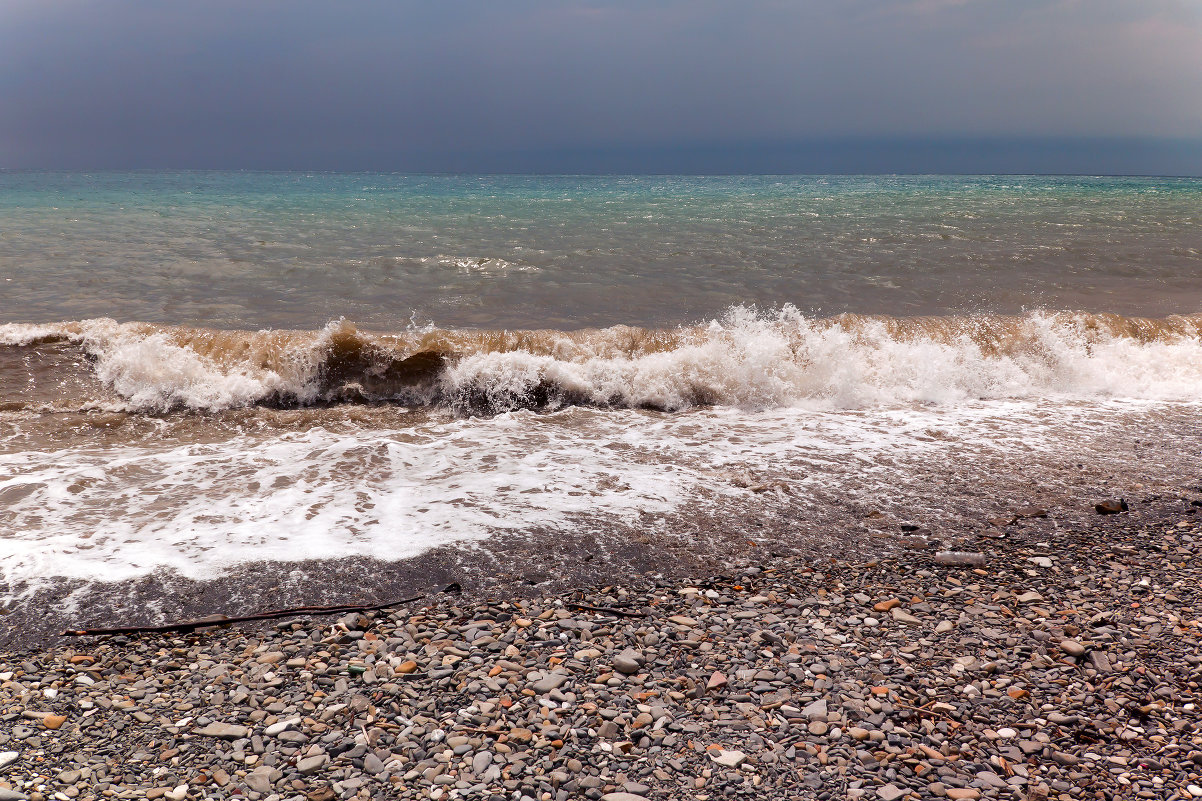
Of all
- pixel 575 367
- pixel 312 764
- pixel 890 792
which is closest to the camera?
pixel 890 792

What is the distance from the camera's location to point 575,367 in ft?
28.1

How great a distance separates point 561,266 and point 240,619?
12.4 meters

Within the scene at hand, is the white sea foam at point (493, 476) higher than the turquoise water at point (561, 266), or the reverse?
the turquoise water at point (561, 266)

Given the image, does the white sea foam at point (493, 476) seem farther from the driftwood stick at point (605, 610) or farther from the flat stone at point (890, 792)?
the flat stone at point (890, 792)

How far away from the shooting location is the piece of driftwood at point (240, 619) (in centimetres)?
368

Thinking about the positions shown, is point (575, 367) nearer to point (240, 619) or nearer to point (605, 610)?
point (605, 610)

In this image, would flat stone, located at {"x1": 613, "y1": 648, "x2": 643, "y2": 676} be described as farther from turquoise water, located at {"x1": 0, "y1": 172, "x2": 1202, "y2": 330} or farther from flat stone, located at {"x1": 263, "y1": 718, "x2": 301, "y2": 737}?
turquoise water, located at {"x1": 0, "y1": 172, "x2": 1202, "y2": 330}

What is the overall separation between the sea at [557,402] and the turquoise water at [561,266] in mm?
119

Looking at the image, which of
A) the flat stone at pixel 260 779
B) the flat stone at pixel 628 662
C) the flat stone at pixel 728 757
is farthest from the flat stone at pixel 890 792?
the flat stone at pixel 260 779

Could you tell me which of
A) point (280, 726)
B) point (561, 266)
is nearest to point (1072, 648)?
point (280, 726)

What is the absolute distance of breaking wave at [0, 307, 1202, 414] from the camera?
26.8ft

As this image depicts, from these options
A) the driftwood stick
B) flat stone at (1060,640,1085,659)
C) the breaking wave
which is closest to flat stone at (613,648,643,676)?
the driftwood stick

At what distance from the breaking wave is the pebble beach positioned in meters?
4.28

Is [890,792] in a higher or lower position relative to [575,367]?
lower
